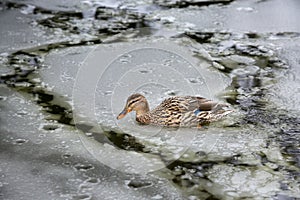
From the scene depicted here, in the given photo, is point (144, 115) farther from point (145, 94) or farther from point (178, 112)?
point (145, 94)

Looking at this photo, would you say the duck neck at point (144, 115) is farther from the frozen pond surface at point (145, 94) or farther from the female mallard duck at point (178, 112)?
the frozen pond surface at point (145, 94)

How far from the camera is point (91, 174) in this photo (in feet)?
14.2

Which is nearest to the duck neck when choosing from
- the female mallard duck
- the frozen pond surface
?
the female mallard duck

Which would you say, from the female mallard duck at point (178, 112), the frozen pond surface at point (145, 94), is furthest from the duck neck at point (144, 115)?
the frozen pond surface at point (145, 94)

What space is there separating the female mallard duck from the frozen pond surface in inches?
3.5

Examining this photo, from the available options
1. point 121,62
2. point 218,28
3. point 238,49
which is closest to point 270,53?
point 238,49

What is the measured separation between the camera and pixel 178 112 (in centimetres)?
507

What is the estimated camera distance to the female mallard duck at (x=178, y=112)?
5082 millimetres

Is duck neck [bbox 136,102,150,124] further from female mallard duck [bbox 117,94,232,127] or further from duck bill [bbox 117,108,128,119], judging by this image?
duck bill [bbox 117,108,128,119]

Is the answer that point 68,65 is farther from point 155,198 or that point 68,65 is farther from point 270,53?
point 155,198

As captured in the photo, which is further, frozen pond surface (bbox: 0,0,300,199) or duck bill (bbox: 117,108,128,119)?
duck bill (bbox: 117,108,128,119)

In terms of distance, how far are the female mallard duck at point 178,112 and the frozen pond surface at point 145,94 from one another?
0.29 ft

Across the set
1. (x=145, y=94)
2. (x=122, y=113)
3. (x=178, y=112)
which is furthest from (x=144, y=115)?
(x=145, y=94)

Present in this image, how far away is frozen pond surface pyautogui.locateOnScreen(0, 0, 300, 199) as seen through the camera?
424 centimetres
